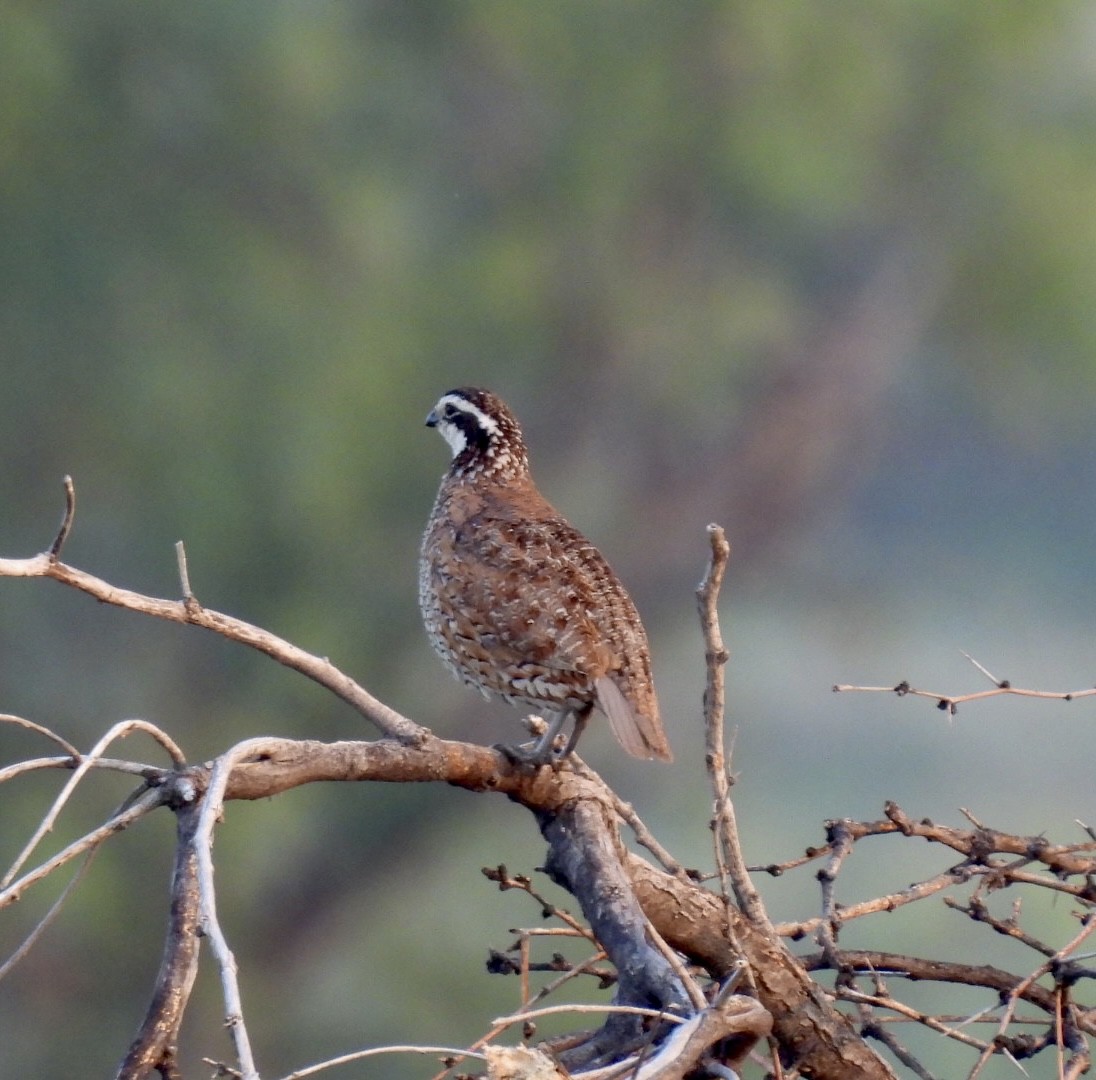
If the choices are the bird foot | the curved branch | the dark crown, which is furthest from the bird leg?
the dark crown

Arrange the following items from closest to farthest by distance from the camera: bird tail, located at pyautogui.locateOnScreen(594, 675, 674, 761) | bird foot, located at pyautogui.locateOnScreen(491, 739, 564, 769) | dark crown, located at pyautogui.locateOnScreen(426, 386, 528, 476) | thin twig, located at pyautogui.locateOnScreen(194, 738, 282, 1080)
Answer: thin twig, located at pyautogui.locateOnScreen(194, 738, 282, 1080) → bird foot, located at pyautogui.locateOnScreen(491, 739, 564, 769) → bird tail, located at pyautogui.locateOnScreen(594, 675, 674, 761) → dark crown, located at pyautogui.locateOnScreen(426, 386, 528, 476)

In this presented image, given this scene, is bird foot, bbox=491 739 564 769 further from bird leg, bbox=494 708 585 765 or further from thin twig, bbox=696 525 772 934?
thin twig, bbox=696 525 772 934

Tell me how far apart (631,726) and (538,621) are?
200mm

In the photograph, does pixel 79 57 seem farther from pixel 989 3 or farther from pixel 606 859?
pixel 606 859

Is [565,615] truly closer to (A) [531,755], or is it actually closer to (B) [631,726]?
(B) [631,726]

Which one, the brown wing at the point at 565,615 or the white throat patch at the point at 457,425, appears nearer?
the brown wing at the point at 565,615

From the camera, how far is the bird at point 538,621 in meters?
Result: 1.95

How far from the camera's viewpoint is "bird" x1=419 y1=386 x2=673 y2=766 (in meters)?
1.95

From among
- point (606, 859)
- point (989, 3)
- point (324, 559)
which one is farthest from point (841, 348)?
point (606, 859)

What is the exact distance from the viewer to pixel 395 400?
509 cm

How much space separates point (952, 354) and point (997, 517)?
578mm

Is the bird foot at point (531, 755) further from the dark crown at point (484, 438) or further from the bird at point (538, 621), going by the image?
the dark crown at point (484, 438)

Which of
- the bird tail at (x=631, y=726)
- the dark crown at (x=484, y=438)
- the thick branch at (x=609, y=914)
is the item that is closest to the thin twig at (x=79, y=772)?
the thick branch at (x=609, y=914)

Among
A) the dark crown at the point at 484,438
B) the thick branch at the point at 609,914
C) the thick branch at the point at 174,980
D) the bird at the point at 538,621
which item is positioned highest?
the dark crown at the point at 484,438
